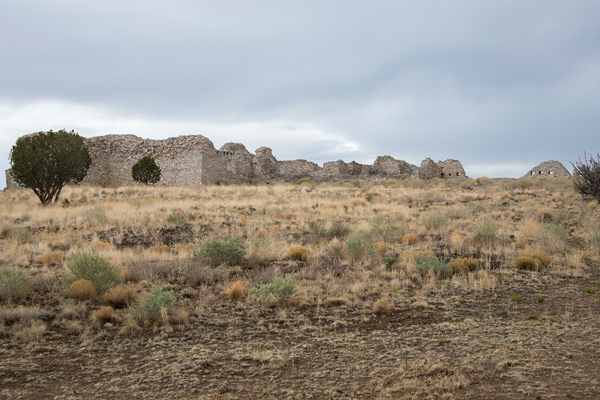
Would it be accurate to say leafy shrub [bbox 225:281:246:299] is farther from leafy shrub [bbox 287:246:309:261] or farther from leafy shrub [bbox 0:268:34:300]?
leafy shrub [bbox 0:268:34:300]

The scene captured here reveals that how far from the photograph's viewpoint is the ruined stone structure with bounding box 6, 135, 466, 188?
33.7 m

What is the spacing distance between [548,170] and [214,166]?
28.2 meters

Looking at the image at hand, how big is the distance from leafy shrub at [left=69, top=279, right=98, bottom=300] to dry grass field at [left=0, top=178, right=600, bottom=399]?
2cm

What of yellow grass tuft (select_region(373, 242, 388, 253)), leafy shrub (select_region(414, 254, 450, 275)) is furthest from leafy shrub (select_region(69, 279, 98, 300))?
yellow grass tuft (select_region(373, 242, 388, 253))

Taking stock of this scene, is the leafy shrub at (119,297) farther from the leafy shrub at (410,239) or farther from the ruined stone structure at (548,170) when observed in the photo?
the ruined stone structure at (548,170)

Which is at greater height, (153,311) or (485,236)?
(485,236)

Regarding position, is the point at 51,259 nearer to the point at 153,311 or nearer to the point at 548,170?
the point at 153,311

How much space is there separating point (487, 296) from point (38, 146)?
69.6 ft

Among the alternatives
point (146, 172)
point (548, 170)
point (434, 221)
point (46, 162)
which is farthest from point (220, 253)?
point (548, 170)

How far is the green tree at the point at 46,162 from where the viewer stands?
766 inches

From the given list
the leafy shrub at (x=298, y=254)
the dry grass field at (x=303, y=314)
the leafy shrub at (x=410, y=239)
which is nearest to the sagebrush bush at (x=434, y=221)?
the dry grass field at (x=303, y=314)

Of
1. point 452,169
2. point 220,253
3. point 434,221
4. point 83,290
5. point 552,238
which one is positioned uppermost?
point 452,169

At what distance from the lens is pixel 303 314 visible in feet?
21.9

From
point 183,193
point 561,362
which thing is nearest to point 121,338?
point 561,362
